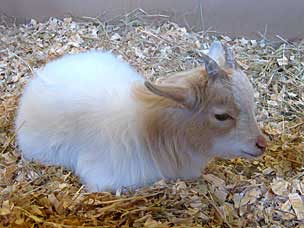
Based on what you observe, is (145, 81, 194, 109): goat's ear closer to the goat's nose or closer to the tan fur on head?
the tan fur on head

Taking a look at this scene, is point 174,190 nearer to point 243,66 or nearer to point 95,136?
point 95,136

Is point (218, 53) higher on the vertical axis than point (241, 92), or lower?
higher

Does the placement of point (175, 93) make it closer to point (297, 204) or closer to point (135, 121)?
point (135, 121)

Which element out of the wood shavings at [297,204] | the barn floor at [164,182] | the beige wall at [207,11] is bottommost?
the wood shavings at [297,204]

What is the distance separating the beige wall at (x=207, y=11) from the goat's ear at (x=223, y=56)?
1.20 metres

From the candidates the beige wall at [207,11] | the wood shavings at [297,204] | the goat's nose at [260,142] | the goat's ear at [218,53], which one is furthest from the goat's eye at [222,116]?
the beige wall at [207,11]

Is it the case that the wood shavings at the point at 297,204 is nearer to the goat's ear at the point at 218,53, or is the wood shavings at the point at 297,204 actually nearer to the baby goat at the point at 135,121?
the baby goat at the point at 135,121

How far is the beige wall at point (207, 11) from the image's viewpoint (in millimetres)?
3225

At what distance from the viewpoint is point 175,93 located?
1837mm

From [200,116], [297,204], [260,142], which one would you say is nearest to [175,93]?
[200,116]

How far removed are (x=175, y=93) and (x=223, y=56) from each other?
34cm

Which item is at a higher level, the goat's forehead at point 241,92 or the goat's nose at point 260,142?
the goat's forehead at point 241,92

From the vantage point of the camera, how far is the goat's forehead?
188cm

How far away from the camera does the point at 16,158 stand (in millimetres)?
2318
